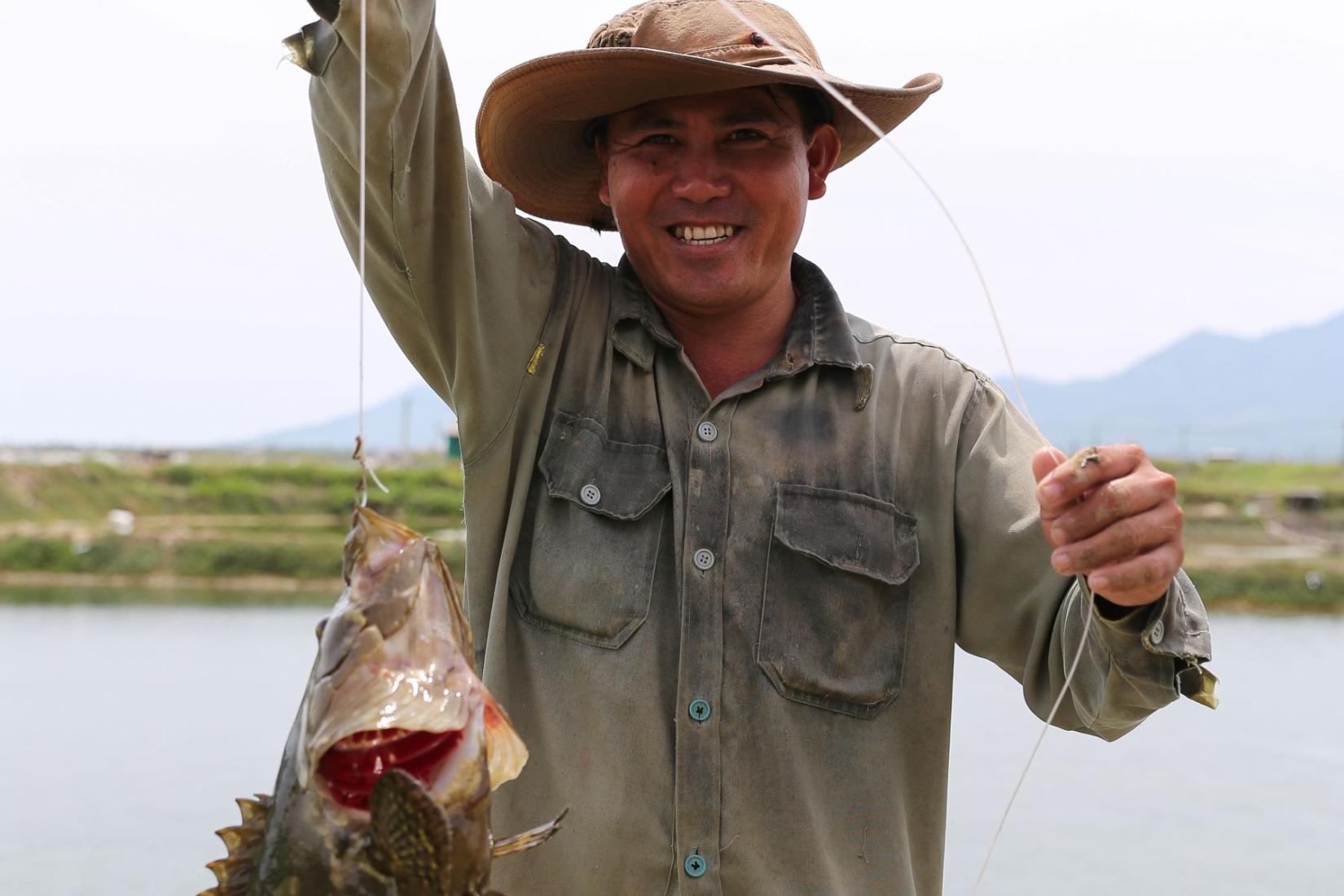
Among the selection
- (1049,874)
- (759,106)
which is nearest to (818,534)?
(759,106)

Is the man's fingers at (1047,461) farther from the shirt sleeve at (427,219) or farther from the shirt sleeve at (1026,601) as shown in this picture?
the shirt sleeve at (427,219)

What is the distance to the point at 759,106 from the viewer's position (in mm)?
3205

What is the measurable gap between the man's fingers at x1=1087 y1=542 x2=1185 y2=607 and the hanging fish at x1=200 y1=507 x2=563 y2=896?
1146 mm

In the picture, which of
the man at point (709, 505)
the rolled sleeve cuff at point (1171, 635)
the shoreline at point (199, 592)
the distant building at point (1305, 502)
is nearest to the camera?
the rolled sleeve cuff at point (1171, 635)

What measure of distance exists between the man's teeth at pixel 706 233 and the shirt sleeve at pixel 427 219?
0.35 metres

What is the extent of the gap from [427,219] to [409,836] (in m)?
1.53

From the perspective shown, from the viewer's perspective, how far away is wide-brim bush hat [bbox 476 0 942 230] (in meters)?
3.09

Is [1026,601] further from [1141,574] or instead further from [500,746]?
[500,746]

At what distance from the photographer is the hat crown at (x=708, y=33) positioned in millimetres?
3152

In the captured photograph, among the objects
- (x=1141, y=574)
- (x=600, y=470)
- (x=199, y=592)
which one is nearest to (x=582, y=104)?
(x=600, y=470)

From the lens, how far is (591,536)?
10.1 feet

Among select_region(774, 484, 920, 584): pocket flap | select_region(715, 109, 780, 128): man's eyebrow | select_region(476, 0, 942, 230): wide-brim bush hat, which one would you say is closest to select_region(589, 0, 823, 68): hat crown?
select_region(476, 0, 942, 230): wide-brim bush hat

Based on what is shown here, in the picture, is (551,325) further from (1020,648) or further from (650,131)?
(1020,648)

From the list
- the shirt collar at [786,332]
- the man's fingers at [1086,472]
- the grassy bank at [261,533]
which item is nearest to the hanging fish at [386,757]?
the man's fingers at [1086,472]
